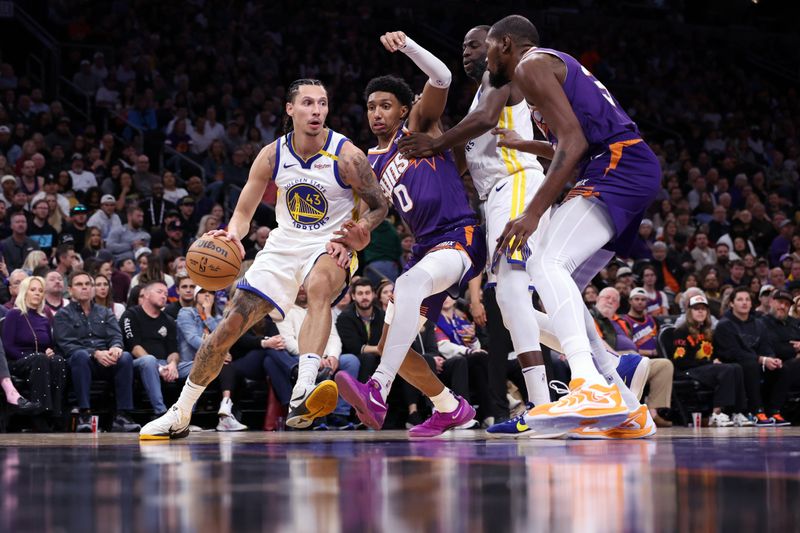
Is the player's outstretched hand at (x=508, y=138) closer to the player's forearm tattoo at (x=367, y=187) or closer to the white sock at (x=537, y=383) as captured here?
the player's forearm tattoo at (x=367, y=187)

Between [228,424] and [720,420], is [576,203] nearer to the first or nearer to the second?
[228,424]

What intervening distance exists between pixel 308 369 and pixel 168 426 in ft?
2.61

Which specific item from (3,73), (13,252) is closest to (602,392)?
(13,252)

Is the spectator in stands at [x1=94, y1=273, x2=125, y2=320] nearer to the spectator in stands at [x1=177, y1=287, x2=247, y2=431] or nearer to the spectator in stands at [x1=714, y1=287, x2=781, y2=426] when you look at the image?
the spectator in stands at [x1=177, y1=287, x2=247, y2=431]

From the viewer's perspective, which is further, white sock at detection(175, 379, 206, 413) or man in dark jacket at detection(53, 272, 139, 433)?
man in dark jacket at detection(53, 272, 139, 433)

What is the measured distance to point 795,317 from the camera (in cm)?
1088

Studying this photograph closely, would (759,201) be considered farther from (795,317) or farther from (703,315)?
(703,315)

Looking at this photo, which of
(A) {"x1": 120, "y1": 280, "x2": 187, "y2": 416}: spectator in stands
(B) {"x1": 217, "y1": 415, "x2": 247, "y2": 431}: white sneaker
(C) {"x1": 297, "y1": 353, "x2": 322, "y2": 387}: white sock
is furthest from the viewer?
(A) {"x1": 120, "y1": 280, "x2": 187, "y2": 416}: spectator in stands

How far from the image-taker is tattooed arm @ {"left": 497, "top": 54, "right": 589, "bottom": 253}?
4379 mm

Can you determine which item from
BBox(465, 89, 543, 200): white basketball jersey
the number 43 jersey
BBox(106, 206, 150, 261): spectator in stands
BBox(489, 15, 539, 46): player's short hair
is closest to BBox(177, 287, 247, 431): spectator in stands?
BBox(106, 206, 150, 261): spectator in stands

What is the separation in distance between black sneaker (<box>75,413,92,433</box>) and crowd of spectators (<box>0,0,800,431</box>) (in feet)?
0.09

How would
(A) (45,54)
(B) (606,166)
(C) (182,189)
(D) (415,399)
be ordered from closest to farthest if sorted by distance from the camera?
(B) (606,166) → (D) (415,399) → (C) (182,189) → (A) (45,54)

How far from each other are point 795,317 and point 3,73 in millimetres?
10115

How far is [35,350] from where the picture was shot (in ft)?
27.9
